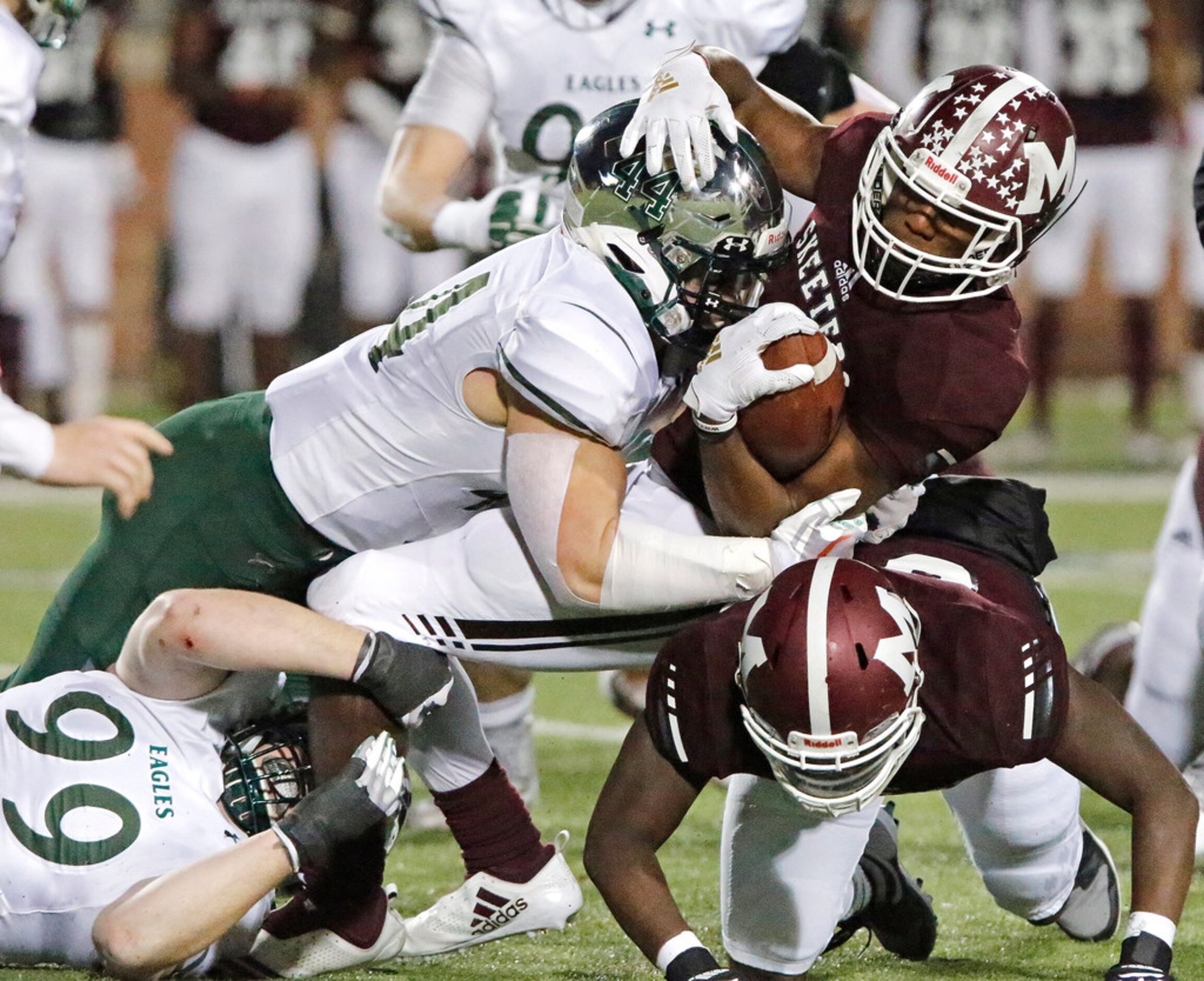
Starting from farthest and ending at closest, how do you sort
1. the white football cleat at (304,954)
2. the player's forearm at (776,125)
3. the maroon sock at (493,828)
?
1. the player's forearm at (776,125)
2. the maroon sock at (493,828)
3. the white football cleat at (304,954)

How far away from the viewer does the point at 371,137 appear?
9.50 m

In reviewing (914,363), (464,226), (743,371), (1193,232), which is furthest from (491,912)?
(1193,232)

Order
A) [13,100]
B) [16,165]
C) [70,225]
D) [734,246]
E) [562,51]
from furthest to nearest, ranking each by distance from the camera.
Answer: [70,225]
[562,51]
[734,246]
[16,165]
[13,100]

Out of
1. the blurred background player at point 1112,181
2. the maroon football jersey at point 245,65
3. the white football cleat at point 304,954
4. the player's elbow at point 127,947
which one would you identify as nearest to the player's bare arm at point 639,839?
the white football cleat at point 304,954

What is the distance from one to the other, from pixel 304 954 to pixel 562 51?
2.17 metres

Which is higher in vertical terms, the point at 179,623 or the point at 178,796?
the point at 179,623

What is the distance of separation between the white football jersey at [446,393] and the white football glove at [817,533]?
284 mm

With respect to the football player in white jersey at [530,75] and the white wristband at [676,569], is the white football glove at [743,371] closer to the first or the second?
the white wristband at [676,569]

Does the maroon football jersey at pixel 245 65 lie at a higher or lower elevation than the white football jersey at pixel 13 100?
lower

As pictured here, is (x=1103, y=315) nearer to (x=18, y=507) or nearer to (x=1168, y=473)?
(x=1168, y=473)

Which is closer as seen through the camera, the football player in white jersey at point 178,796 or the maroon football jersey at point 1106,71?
the football player in white jersey at point 178,796

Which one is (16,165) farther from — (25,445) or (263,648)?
(263,648)

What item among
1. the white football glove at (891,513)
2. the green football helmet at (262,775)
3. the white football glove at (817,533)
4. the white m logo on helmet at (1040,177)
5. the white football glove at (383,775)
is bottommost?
the green football helmet at (262,775)

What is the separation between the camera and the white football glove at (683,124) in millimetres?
3020
